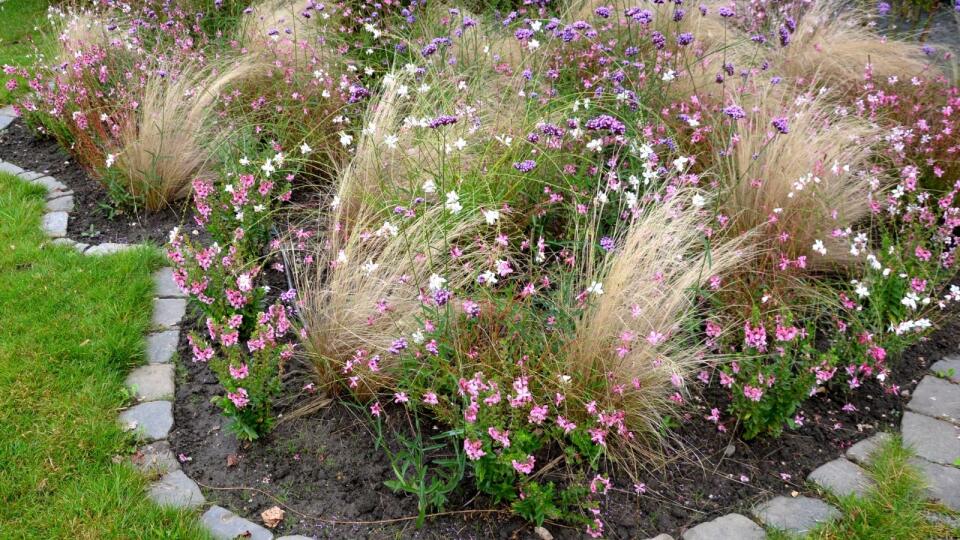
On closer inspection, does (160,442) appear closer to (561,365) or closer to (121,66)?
(561,365)

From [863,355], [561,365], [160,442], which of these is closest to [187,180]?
[160,442]

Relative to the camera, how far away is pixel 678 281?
8.56ft

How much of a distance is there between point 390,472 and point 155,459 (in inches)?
30.1

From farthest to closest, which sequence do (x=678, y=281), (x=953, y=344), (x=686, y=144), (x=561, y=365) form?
(x=686, y=144) < (x=953, y=344) < (x=678, y=281) < (x=561, y=365)

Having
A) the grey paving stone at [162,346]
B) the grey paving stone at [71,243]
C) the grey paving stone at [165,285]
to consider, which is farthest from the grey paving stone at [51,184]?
the grey paving stone at [162,346]

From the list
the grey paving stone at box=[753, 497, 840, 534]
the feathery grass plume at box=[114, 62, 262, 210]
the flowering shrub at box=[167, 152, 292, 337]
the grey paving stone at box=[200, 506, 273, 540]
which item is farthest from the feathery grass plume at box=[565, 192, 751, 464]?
the feathery grass plume at box=[114, 62, 262, 210]

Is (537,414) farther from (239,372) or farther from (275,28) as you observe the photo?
(275,28)

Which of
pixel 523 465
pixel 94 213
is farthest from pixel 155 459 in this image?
pixel 94 213

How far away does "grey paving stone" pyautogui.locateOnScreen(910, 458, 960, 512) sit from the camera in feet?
7.63

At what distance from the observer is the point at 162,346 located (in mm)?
2889

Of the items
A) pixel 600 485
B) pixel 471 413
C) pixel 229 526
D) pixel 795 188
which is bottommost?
pixel 229 526

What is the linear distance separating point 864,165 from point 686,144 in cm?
91

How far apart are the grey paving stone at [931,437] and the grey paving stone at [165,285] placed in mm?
2914

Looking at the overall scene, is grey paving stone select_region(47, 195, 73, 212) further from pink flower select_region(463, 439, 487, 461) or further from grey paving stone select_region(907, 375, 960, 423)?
grey paving stone select_region(907, 375, 960, 423)
